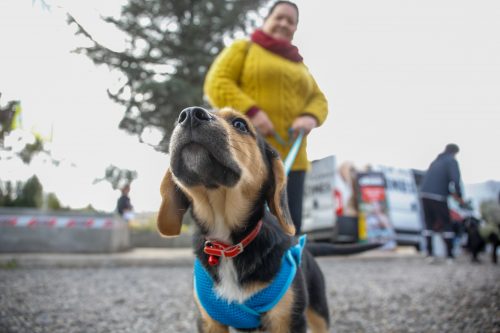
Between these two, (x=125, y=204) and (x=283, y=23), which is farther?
(x=125, y=204)

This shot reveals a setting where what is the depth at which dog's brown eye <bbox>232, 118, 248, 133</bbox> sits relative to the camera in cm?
209

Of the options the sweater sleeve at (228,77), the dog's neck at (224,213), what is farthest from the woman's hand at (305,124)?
the dog's neck at (224,213)

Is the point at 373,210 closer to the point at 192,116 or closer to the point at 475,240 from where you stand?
the point at 475,240

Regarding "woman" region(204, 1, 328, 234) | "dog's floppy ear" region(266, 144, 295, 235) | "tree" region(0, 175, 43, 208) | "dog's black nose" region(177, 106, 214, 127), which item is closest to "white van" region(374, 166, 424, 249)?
"woman" region(204, 1, 328, 234)

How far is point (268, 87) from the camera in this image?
2814 mm

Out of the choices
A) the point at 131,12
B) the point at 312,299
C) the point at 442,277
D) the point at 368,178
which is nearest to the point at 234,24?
the point at 131,12

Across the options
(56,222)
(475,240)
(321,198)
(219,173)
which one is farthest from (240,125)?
(321,198)

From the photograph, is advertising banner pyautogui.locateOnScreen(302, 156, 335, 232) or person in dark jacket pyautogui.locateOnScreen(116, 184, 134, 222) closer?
advertising banner pyautogui.locateOnScreen(302, 156, 335, 232)

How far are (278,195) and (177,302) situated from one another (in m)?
3.18

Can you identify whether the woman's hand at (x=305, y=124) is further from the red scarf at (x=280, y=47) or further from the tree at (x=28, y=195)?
the tree at (x=28, y=195)

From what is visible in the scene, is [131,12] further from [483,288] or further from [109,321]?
[483,288]

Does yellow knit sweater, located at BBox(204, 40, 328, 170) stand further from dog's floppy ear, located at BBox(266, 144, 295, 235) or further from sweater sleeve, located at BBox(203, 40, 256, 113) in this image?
dog's floppy ear, located at BBox(266, 144, 295, 235)

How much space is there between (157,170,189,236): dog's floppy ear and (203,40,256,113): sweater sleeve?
0.85 meters

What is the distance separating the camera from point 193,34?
1310cm
